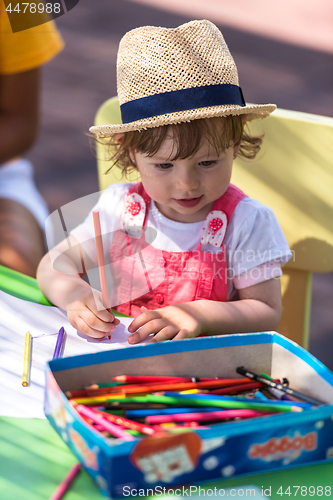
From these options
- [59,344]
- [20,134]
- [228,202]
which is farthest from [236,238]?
[20,134]

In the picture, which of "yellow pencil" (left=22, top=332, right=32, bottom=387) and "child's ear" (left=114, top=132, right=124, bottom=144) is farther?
"child's ear" (left=114, top=132, right=124, bottom=144)

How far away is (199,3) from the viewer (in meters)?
4.23

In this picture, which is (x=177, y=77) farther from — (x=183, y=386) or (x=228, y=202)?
(x=183, y=386)

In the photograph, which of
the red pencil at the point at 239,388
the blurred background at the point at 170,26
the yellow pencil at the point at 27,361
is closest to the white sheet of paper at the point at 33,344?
the yellow pencil at the point at 27,361

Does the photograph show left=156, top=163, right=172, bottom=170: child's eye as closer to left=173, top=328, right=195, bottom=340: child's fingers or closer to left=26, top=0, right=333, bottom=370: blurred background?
left=173, top=328, right=195, bottom=340: child's fingers

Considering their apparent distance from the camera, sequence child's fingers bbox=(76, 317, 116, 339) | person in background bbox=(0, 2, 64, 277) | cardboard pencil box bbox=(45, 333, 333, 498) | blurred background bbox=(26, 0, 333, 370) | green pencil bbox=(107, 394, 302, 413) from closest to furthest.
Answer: cardboard pencil box bbox=(45, 333, 333, 498), green pencil bbox=(107, 394, 302, 413), child's fingers bbox=(76, 317, 116, 339), person in background bbox=(0, 2, 64, 277), blurred background bbox=(26, 0, 333, 370)

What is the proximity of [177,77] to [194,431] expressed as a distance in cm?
55

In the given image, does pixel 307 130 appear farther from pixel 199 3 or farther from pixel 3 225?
pixel 199 3

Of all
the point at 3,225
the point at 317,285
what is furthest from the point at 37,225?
the point at 317,285

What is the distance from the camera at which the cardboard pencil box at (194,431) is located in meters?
0.48

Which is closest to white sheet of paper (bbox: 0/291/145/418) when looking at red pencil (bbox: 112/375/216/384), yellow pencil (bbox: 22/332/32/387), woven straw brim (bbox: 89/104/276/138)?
yellow pencil (bbox: 22/332/32/387)

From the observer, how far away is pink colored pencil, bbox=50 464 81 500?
0.52 metres

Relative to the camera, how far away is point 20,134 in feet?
5.11

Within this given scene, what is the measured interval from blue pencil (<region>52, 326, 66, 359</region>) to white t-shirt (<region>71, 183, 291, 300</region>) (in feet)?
0.50
